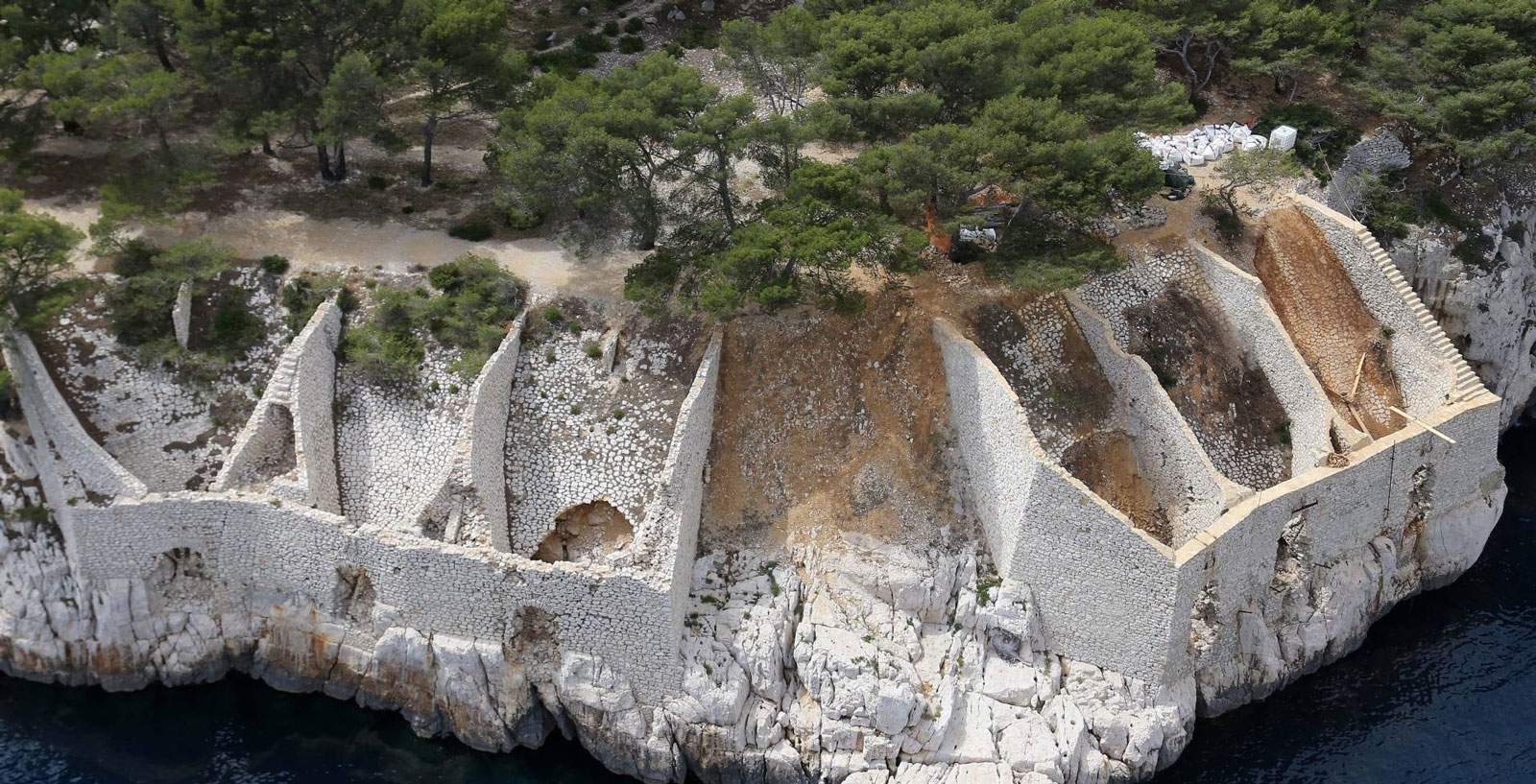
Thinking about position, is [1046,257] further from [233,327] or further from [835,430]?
[233,327]

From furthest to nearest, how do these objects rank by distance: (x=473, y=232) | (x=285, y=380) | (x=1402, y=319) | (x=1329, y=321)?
(x=1329, y=321), (x=473, y=232), (x=1402, y=319), (x=285, y=380)

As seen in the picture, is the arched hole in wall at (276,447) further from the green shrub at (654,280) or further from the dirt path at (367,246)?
the green shrub at (654,280)

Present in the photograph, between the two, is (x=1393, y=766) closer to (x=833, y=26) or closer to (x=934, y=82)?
(x=934, y=82)

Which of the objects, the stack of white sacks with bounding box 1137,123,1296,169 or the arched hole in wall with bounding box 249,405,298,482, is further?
the stack of white sacks with bounding box 1137,123,1296,169

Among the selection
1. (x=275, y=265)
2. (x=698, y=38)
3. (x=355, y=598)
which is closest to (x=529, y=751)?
(x=355, y=598)

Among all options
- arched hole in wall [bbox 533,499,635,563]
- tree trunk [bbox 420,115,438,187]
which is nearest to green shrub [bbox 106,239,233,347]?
tree trunk [bbox 420,115,438,187]

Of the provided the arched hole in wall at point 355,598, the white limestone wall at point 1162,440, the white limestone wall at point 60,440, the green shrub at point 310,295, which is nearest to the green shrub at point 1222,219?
the white limestone wall at point 1162,440

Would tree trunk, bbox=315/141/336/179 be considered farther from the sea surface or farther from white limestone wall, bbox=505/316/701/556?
the sea surface
